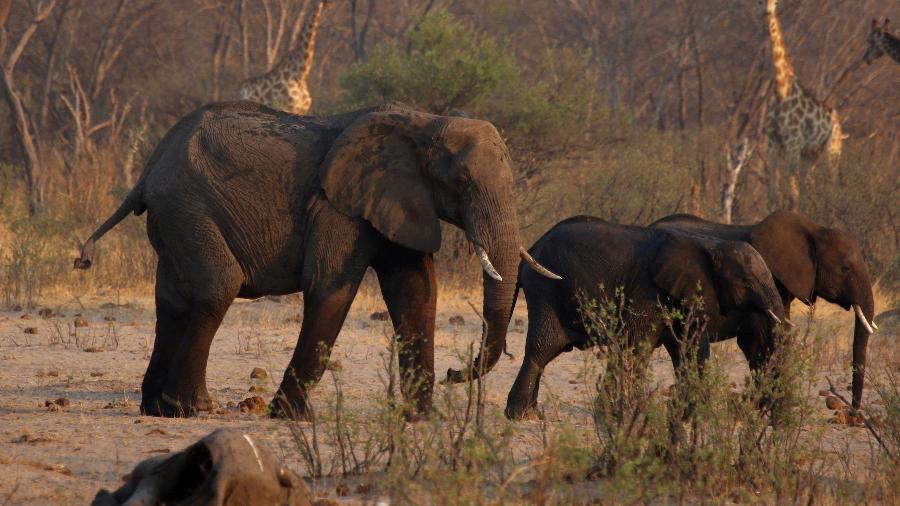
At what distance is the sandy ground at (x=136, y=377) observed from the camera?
20.0ft

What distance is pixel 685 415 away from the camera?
702 cm

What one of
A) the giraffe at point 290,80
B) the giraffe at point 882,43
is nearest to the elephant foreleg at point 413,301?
the giraffe at point 882,43

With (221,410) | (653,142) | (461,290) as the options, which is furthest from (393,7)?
(221,410)

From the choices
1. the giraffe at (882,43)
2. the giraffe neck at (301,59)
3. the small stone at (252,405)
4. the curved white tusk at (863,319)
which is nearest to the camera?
the small stone at (252,405)

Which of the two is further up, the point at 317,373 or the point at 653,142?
the point at 653,142

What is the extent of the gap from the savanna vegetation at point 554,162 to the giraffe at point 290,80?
541mm

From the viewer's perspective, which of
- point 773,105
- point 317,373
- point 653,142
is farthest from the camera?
point 653,142

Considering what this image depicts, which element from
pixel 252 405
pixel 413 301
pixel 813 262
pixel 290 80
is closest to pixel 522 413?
pixel 413 301

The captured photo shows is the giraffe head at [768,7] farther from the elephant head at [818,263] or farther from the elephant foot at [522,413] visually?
the elephant foot at [522,413]

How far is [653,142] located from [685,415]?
13.6m

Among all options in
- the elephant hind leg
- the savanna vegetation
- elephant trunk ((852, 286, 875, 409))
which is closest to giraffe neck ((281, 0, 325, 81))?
the savanna vegetation

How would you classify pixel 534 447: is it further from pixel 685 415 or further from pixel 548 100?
pixel 548 100

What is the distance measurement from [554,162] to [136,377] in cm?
1016

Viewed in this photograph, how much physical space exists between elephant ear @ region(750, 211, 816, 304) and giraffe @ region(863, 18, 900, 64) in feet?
23.5
